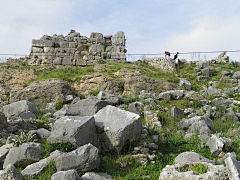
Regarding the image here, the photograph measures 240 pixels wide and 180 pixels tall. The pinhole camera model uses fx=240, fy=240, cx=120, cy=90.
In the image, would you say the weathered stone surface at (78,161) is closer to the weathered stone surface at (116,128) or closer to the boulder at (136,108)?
the weathered stone surface at (116,128)

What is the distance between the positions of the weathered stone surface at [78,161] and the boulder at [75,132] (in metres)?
0.73

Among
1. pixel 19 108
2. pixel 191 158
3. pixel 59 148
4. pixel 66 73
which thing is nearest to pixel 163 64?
pixel 66 73

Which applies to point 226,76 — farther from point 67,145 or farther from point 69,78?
point 67,145

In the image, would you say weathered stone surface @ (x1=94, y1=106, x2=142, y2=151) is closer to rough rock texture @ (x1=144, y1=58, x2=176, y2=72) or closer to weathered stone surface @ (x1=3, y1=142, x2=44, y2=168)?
weathered stone surface @ (x1=3, y1=142, x2=44, y2=168)

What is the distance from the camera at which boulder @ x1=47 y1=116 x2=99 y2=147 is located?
18.5ft

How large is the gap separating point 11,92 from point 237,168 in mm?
11914

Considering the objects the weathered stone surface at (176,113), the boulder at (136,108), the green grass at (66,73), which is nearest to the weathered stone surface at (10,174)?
the boulder at (136,108)

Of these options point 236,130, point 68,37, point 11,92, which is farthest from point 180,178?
point 68,37

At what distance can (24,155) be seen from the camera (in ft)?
17.3

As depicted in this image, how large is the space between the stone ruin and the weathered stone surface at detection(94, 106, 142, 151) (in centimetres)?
1237

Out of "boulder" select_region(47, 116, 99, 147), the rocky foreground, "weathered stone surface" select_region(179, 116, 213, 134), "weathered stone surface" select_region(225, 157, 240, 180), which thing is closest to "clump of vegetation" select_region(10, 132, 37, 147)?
the rocky foreground

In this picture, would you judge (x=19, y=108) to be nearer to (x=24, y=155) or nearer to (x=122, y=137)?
(x=24, y=155)

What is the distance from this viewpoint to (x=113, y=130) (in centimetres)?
607

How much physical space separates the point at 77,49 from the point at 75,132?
14408 mm
